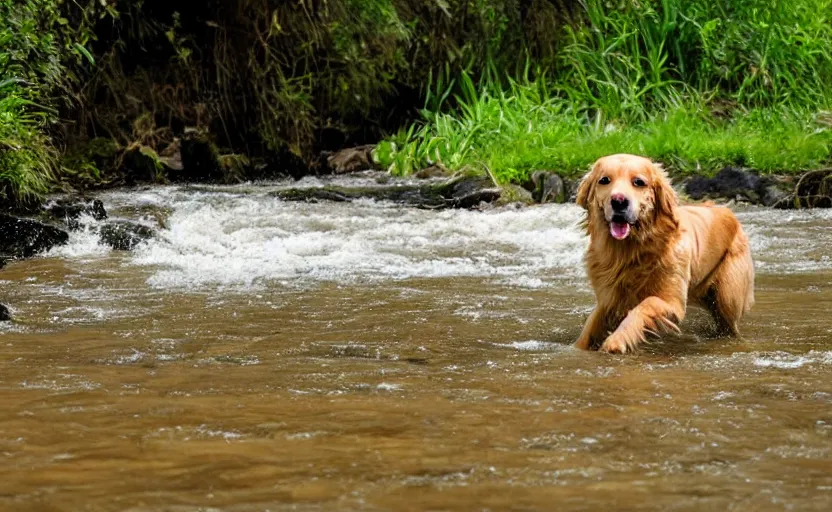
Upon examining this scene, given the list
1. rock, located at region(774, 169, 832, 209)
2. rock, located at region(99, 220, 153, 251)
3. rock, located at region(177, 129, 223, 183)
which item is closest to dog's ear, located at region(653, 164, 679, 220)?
rock, located at region(99, 220, 153, 251)

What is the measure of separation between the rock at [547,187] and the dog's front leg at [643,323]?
229 inches

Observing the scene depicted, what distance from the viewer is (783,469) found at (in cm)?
267

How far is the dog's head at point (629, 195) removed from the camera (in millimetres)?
4875

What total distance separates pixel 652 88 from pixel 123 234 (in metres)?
7.37

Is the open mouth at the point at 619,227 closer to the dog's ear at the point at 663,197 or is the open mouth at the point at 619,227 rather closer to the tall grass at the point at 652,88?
the dog's ear at the point at 663,197

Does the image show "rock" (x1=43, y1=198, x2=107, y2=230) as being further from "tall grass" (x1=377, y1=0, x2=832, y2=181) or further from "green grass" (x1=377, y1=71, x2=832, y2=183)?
"tall grass" (x1=377, y1=0, x2=832, y2=181)

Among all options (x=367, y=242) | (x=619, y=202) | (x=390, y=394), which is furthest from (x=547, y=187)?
(x=390, y=394)

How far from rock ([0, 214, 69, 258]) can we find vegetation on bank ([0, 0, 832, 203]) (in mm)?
3328

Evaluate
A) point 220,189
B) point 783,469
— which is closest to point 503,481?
point 783,469

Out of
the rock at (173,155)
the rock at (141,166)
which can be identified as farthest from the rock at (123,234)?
the rock at (173,155)

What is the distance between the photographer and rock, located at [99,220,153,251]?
840 centimetres

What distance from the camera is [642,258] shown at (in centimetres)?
500

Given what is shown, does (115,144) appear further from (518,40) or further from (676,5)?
(676,5)

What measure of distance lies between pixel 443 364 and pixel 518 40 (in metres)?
10.9
